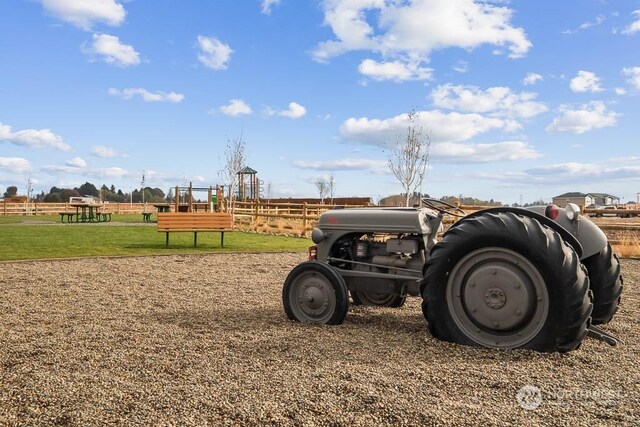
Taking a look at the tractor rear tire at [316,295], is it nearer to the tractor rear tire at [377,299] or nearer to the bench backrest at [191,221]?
the tractor rear tire at [377,299]

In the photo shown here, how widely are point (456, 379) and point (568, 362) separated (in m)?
1.02

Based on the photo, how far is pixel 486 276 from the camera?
13.3ft

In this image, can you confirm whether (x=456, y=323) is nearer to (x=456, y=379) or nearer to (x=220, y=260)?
(x=456, y=379)

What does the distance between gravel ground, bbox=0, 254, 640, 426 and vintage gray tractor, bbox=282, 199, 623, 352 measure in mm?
214

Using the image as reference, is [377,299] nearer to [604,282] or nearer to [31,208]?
[604,282]

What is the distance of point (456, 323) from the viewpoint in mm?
4160

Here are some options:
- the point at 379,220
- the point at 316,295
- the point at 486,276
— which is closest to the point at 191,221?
the point at 316,295

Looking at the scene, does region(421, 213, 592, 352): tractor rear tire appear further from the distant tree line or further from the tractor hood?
the distant tree line

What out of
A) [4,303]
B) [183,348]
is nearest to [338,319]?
[183,348]

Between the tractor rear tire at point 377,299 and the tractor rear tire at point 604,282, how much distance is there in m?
1.92

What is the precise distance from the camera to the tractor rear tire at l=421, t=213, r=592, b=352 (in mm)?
3748

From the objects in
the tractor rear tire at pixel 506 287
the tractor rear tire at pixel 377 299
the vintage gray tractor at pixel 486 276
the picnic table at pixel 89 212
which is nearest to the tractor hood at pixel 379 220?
the vintage gray tractor at pixel 486 276

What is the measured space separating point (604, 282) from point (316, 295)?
2668mm

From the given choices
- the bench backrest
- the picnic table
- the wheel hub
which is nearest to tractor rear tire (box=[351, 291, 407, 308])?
the wheel hub
